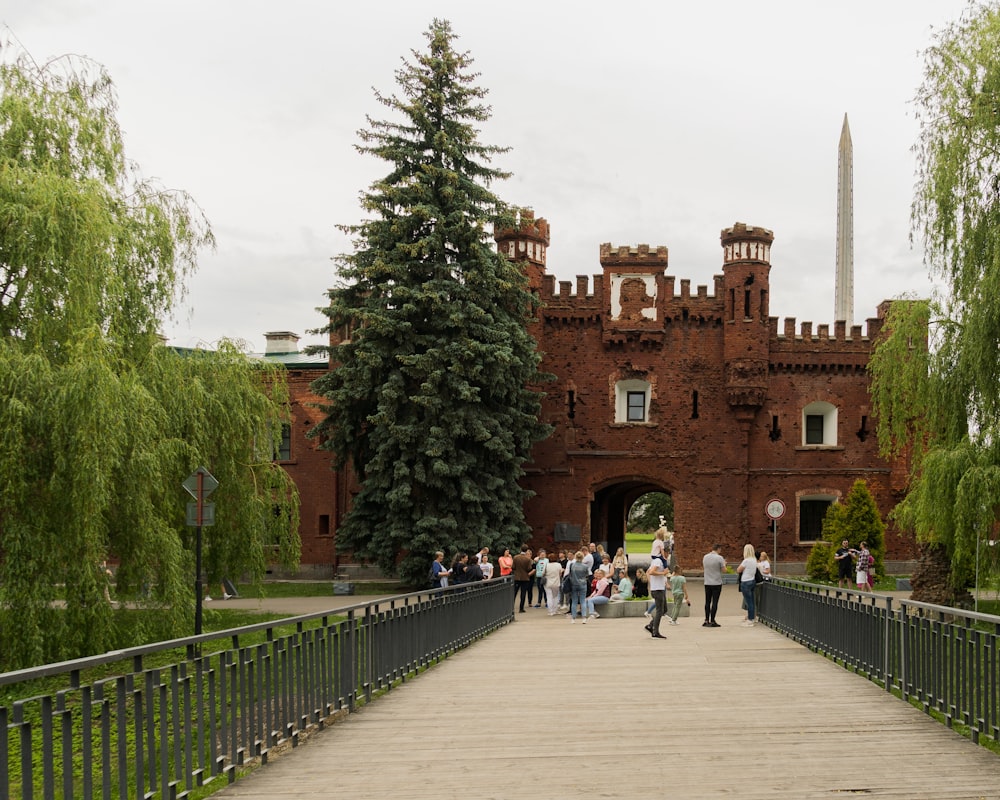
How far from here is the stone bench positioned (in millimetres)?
25016

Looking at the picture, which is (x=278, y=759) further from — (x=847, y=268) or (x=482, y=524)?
(x=847, y=268)

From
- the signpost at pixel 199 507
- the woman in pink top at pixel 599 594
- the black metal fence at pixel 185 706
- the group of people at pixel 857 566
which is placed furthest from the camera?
the group of people at pixel 857 566

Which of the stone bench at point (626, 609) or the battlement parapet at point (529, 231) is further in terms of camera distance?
the battlement parapet at point (529, 231)

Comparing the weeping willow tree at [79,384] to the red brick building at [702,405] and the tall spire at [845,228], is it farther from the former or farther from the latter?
the tall spire at [845,228]

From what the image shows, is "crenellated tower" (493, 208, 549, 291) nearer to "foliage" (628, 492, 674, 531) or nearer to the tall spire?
the tall spire

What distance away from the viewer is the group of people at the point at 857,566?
31.4m

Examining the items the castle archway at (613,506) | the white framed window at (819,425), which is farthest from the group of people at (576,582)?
the white framed window at (819,425)

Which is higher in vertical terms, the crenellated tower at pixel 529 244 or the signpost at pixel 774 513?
Answer: the crenellated tower at pixel 529 244

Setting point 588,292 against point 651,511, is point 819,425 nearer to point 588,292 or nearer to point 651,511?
point 588,292

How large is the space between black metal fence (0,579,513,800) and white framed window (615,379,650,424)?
3064cm

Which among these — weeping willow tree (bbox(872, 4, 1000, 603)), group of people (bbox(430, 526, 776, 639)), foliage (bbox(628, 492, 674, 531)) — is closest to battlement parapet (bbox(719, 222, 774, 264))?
group of people (bbox(430, 526, 776, 639))

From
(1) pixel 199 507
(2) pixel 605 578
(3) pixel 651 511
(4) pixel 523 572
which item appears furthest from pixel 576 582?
(3) pixel 651 511

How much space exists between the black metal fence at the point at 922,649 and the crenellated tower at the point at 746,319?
83.0 ft

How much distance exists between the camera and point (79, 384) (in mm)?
14828
